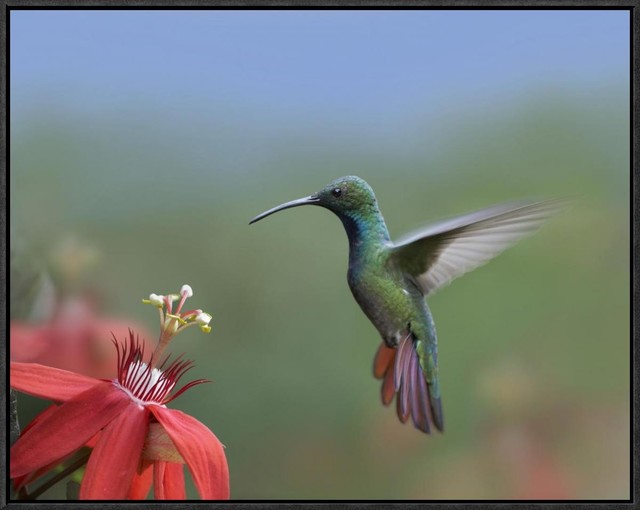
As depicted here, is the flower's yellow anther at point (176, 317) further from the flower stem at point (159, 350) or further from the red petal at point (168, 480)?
the red petal at point (168, 480)

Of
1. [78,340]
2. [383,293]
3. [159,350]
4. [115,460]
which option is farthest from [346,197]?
[78,340]

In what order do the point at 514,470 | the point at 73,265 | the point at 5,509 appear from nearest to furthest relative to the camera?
the point at 5,509 < the point at 73,265 < the point at 514,470

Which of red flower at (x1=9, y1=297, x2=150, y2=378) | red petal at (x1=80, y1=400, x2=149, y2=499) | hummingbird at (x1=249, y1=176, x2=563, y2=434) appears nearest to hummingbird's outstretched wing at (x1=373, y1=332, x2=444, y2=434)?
hummingbird at (x1=249, y1=176, x2=563, y2=434)

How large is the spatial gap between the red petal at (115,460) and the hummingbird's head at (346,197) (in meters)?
0.26

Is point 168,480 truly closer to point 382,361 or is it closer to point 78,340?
point 382,361

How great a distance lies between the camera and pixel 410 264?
90cm

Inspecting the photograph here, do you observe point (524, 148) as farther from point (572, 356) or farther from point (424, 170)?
point (572, 356)

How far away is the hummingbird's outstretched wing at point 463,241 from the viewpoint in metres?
0.78

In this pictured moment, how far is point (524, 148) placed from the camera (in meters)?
2.41

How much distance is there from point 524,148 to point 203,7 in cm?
171

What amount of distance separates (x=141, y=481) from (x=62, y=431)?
0.12 metres

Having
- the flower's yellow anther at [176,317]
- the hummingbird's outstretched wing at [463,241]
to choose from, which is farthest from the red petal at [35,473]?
the hummingbird's outstretched wing at [463,241]

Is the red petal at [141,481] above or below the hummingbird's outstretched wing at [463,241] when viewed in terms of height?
below

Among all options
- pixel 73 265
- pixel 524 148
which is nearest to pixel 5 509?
pixel 73 265
